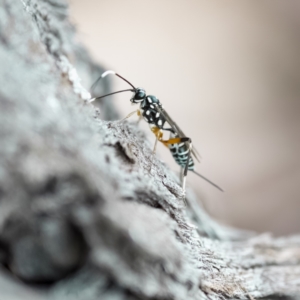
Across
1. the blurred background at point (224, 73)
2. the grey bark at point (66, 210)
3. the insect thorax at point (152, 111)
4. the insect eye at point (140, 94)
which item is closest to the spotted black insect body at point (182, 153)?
the insect thorax at point (152, 111)

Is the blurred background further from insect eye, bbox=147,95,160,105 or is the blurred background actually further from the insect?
insect eye, bbox=147,95,160,105

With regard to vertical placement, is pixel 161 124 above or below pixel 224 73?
below

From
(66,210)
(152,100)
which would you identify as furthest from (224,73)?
(66,210)

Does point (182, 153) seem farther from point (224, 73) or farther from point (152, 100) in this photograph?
point (224, 73)

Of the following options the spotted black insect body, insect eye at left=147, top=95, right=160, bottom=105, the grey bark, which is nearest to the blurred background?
the spotted black insect body

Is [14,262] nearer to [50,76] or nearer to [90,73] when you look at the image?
[50,76]

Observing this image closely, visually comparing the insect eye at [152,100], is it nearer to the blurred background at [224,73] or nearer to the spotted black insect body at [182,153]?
the spotted black insect body at [182,153]

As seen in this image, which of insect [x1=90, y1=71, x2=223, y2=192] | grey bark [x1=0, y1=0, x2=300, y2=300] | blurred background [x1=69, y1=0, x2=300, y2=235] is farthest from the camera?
blurred background [x1=69, y1=0, x2=300, y2=235]

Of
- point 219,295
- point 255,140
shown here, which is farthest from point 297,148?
point 219,295
